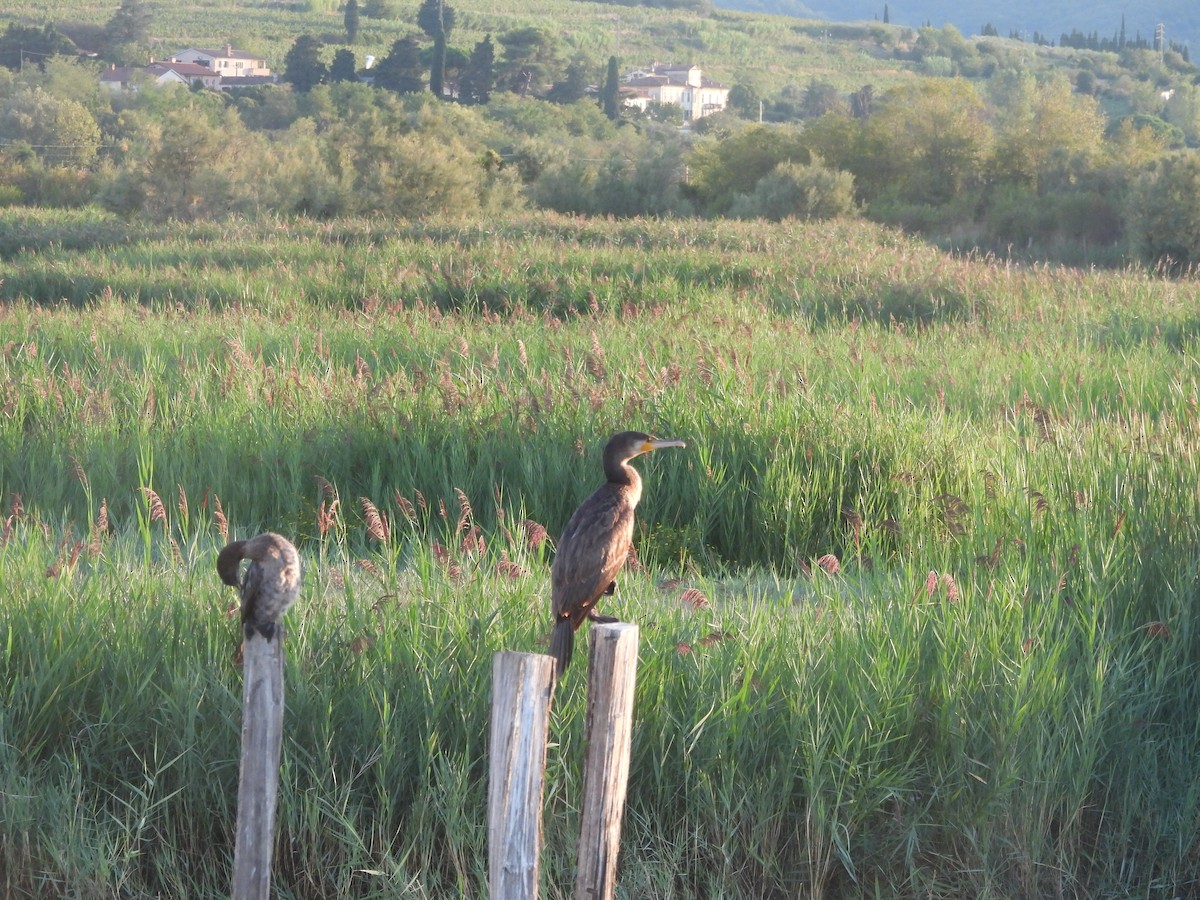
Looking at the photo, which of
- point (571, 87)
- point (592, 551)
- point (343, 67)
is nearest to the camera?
point (592, 551)

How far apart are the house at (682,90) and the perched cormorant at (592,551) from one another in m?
103

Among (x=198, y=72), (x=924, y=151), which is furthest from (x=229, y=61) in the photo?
(x=924, y=151)

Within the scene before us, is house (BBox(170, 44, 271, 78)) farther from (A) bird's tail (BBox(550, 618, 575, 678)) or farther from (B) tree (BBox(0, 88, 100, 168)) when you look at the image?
(A) bird's tail (BBox(550, 618, 575, 678))

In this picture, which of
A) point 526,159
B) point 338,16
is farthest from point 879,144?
point 338,16

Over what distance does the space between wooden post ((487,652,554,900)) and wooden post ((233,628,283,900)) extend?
1.45 ft

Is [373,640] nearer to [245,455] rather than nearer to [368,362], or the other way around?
[245,455]

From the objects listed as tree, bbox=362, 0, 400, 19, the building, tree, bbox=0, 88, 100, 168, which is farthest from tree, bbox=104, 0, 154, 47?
tree, bbox=0, 88, 100, 168

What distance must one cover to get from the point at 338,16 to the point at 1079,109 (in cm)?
10143

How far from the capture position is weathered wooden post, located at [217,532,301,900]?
2.29 meters

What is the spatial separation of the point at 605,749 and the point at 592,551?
2.36 feet

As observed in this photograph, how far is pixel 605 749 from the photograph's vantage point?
2562mm

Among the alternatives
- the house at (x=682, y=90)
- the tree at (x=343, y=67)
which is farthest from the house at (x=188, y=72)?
the house at (x=682, y=90)

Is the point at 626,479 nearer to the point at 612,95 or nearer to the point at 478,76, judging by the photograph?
the point at 612,95

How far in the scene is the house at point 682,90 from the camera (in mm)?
106375
